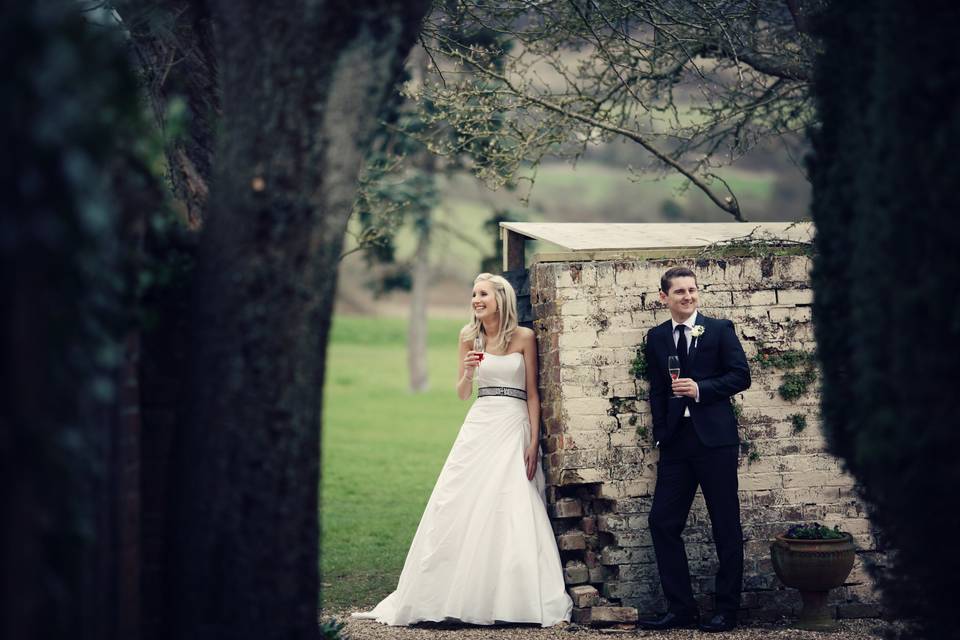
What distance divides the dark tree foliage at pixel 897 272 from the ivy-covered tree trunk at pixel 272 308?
6.27 feet

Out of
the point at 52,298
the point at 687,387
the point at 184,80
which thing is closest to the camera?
the point at 52,298

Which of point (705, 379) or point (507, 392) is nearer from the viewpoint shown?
point (705, 379)

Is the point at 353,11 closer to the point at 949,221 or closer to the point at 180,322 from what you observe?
the point at 180,322

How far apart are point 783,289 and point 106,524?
5198 millimetres

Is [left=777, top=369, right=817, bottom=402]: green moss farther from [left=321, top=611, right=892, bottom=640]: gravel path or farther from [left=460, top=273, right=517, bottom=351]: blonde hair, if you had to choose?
[left=460, top=273, right=517, bottom=351]: blonde hair

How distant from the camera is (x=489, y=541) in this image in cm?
693

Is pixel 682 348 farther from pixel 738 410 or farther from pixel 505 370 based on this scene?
pixel 505 370

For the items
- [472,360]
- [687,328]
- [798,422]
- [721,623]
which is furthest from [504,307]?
[721,623]

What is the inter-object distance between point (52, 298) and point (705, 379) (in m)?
4.80

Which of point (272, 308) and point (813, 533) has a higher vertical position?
A: point (272, 308)

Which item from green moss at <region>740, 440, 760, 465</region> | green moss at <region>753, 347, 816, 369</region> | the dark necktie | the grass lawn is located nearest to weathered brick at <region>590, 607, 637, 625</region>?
green moss at <region>740, 440, 760, 465</region>

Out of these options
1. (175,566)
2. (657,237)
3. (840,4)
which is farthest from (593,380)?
(175,566)

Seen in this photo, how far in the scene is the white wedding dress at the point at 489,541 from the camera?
681 cm

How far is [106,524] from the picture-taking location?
3.59 metres
